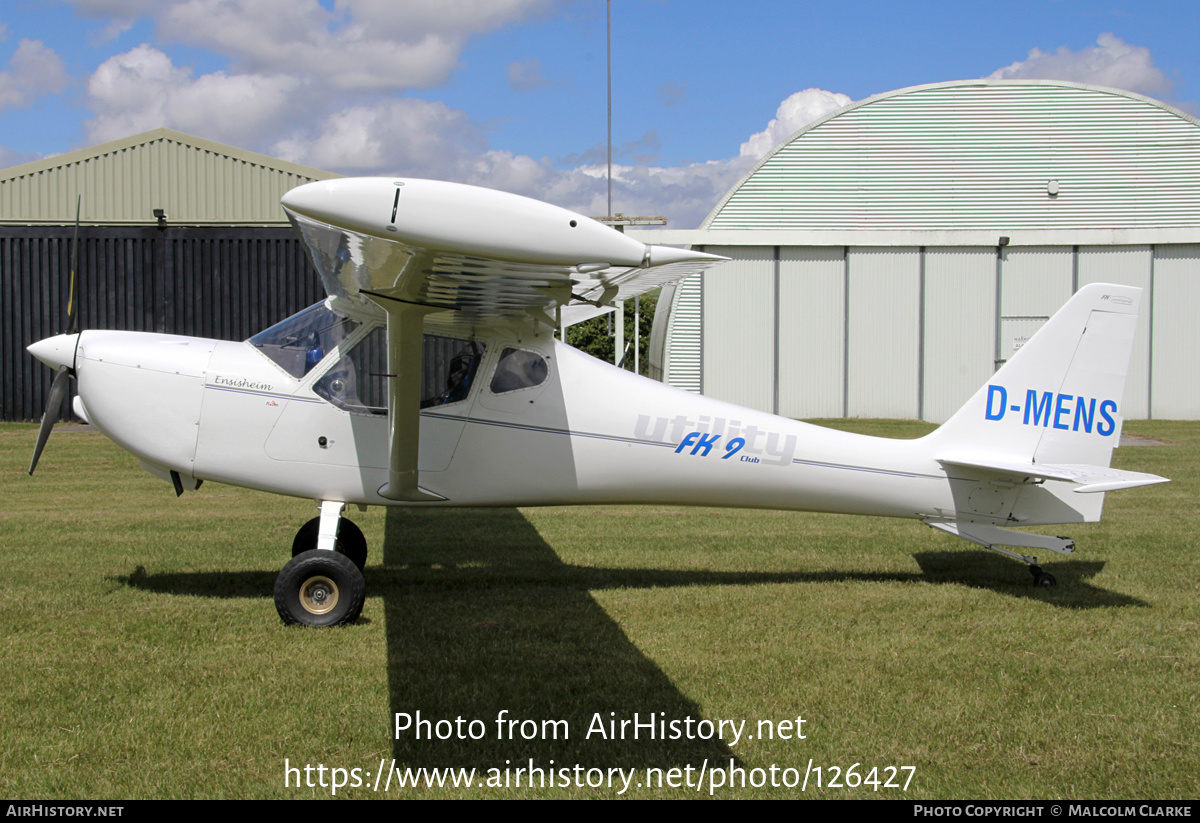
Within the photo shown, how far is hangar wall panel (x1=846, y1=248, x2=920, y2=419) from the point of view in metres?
23.7

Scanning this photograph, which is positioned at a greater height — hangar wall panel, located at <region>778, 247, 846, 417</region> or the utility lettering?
hangar wall panel, located at <region>778, 247, 846, 417</region>

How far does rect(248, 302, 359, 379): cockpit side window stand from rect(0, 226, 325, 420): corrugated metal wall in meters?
14.8

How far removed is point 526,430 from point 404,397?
Answer: 50.5 inches

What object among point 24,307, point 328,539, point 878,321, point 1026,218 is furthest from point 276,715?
point 1026,218

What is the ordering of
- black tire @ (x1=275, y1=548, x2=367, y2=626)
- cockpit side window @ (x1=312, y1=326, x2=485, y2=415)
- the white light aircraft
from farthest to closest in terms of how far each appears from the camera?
cockpit side window @ (x1=312, y1=326, x2=485, y2=415) → the white light aircraft → black tire @ (x1=275, y1=548, x2=367, y2=626)

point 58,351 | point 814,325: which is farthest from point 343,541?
point 814,325

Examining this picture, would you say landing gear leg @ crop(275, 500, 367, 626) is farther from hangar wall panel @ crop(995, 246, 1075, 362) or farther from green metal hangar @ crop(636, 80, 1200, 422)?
hangar wall panel @ crop(995, 246, 1075, 362)

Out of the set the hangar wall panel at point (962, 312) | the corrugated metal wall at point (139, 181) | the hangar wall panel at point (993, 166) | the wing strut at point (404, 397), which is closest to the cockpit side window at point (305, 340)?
the wing strut at point (404, 397)

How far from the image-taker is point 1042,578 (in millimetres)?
7227

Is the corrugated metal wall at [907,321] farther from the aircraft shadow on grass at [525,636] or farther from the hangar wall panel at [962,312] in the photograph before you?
the aircraft shadow on grass at [525,636]

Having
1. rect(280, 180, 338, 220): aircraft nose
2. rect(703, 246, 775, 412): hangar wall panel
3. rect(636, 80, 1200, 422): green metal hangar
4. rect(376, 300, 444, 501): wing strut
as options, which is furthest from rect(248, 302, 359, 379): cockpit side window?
rect(703, 246, 775, 412): hangar wall panel

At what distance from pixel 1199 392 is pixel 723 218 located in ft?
43.6

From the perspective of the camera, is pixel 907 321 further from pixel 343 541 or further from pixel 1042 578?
pixel 343 541

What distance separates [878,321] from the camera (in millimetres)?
23797
